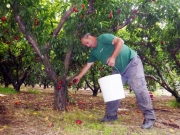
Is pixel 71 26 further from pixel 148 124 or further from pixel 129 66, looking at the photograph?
pixel 148 124

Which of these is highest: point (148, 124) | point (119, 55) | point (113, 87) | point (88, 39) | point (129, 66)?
point (88, 39)

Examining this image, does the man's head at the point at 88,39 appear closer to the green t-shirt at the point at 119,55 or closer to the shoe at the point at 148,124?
the green t-shirt at the point at 119,55

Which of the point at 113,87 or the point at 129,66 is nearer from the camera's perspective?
the point at 113,87

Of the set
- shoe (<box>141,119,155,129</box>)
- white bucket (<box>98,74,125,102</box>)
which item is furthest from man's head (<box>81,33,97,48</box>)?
shoe (<box>141,119,155,129</box>)

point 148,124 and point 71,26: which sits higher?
point 71,26

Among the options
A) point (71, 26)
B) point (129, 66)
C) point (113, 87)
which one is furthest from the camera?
point (71, 26)

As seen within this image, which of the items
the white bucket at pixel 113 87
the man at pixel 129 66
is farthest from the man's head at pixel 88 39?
the white bucket at pixel 113 87

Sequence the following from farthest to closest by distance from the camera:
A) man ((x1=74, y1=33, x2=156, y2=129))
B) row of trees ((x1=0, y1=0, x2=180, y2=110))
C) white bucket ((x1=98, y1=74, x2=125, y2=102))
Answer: row of trees ((x1=0, y1=0, x2=180, y2=110)) → man ((x1=74, y1=33, x2=156, y2=129)) → white bucket ((x1=98, y1=74, x2=125, y2=102))

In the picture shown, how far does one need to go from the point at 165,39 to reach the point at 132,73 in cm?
405

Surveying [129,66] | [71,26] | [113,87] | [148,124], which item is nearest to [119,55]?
[129,66]

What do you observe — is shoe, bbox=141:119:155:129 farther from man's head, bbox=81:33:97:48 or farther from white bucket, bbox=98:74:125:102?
man's head, bbox=81:33:97:48

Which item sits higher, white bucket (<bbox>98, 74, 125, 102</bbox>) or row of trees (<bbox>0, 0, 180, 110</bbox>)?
row of trees (<bbox>0, 0, 180, 110</bbox>)

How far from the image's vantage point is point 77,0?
4.36m

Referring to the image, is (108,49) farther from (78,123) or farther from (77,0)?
(78,123)
